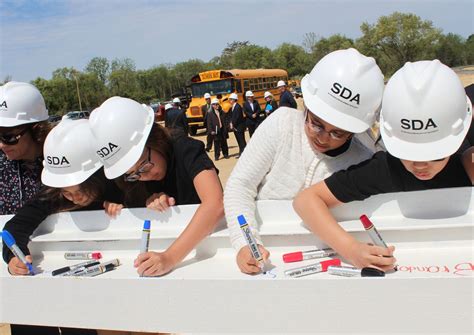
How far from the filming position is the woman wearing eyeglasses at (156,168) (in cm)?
197

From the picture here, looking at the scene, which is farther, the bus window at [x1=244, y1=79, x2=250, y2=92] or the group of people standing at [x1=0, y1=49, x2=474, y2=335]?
the bus window at [x1=244, y1=79, x2=250, y2=92]

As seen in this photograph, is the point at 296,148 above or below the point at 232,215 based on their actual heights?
above

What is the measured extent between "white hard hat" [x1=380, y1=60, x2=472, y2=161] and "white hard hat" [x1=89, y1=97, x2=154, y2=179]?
1134 mm

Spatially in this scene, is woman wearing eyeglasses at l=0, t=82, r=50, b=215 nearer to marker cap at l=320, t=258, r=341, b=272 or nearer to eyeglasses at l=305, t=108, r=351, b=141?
eyeglasses at l=305, t=108, r=351, b=141

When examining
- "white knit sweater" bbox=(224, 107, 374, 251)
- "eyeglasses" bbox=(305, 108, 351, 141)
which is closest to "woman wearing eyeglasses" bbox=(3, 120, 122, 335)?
"white knit sweater" bbox=(224, 107, 374, 251)

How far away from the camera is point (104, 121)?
6.93 ft

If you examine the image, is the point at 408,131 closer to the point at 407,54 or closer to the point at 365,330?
the point at 365,330

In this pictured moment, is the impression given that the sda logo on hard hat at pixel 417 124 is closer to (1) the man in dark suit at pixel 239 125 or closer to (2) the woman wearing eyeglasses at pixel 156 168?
(2) the woman wearing eyeglasses at pixel 156 168

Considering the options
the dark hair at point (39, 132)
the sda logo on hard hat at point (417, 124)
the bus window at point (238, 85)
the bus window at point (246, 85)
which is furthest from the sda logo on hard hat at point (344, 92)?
the bus window at point (246, 85)

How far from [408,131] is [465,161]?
1.31ft

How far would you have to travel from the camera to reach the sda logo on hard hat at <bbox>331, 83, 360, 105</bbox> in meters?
1.80

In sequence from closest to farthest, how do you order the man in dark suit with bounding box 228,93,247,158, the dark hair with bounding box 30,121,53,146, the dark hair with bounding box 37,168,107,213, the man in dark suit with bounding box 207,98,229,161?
the dark hair with bounding box 37,168,107,213
the dark hair with bounding box 30,121,53,146
the man in dark suit with bounding box 207,98,229,161
the man in dark suit with bounding box 228,93,247,158

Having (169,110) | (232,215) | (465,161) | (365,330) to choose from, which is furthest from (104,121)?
(169,110)

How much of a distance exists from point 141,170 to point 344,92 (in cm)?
102
